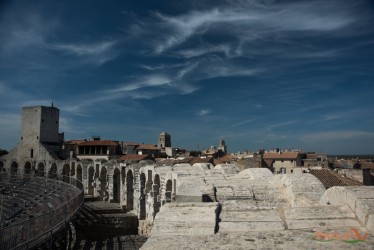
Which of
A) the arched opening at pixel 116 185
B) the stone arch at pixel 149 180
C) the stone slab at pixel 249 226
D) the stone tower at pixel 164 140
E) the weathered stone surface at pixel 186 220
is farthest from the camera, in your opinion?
the stone tower at pixel 164 140

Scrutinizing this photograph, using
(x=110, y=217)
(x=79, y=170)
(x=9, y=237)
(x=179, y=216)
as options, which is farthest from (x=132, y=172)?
(x=179, y=216)

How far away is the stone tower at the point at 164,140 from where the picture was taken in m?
73.3

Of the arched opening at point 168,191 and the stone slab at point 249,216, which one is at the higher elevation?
the stone slab at point 249,216

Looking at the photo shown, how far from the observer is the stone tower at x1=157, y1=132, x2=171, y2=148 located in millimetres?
73312

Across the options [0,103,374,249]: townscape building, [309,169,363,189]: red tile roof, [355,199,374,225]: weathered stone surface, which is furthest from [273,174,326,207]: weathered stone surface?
[309,169,363,189]: red tile roof

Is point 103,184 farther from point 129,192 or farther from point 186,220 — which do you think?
point 186,220

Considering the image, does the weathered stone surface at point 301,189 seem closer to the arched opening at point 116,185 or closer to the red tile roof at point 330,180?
the red tile roof at point 330,180

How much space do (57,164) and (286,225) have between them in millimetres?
41482

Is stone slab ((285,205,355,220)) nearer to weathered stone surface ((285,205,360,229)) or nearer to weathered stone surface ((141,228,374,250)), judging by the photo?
weathered stone surface ((285,205,360,229))

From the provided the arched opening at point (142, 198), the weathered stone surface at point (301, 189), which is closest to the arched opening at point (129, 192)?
the arched opening at point (142, 198)

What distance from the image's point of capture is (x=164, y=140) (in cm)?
7344

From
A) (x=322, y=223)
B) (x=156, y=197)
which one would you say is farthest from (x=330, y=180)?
(x=322, y=223)

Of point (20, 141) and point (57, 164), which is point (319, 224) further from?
point (20, 141)

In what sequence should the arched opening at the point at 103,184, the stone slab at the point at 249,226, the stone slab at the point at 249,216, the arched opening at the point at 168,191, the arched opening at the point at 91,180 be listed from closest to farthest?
the stone slab at the point at 249,226
the stone slab at the point at 249,216
the arched opening at the point at 168,191
the arched opening at the point at 103,184
the arched opening at the point at 91,180
